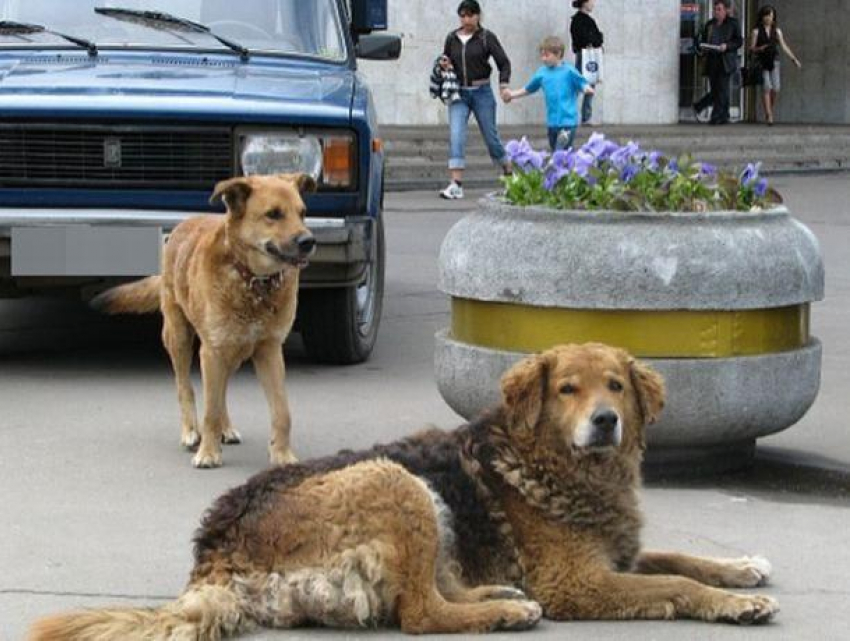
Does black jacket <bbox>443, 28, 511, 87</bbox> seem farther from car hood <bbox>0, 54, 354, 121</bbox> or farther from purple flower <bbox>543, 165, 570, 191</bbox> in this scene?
purple flower <bbox>543, 165, 570, 191</bbox>

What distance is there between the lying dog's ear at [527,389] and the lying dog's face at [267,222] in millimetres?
2270

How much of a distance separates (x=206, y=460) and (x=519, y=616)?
2769mm

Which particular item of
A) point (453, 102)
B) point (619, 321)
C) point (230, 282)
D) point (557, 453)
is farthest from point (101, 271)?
point (453, 102)

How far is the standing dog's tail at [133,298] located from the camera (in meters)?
9.05

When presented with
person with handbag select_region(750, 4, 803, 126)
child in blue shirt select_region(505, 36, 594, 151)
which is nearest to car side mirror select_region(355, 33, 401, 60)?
child in blue shirt select_region(505, 36, 594, 151)

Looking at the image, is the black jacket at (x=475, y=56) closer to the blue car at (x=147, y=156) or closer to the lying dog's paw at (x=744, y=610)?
the blue car at (x=147, y=156)

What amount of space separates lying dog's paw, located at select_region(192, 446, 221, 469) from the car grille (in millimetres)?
2091

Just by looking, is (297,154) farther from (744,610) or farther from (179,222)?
(744,610)

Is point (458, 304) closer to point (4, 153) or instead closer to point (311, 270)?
point (311, 270)

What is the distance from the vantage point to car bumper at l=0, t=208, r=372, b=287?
378 inches

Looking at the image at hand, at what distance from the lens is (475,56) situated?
20906 mm

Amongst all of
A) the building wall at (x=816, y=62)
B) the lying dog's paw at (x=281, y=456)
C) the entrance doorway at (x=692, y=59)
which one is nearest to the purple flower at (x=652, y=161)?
the lying dog's paw at (x=281, y=456)

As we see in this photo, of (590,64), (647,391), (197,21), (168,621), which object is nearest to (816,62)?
(590,64)

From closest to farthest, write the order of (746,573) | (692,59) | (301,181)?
(746,573)
(301,181)
(692,59)
